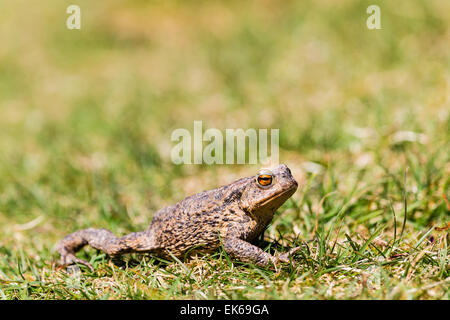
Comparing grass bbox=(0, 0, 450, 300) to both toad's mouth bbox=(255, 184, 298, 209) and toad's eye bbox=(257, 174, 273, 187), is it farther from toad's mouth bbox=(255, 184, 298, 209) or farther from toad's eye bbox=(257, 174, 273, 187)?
toad's eye bbox=(257, 174, 273, 187)

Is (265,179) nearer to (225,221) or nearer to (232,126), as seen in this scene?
(225,221)

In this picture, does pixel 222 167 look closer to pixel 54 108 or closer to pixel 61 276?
pixel 61 276

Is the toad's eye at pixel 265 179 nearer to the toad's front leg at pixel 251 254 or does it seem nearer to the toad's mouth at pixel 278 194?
the toad's mouth at pixel 278 194

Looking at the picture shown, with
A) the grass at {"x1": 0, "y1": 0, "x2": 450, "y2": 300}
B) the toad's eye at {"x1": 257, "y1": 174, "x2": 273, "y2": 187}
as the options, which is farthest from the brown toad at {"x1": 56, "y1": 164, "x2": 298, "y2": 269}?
the grass at {"x1": 0, "y1": 0, "x2": 450, "y2": 300}

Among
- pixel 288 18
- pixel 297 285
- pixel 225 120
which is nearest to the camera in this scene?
pixel 297 285

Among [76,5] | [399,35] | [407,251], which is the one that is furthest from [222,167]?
[76,5]
